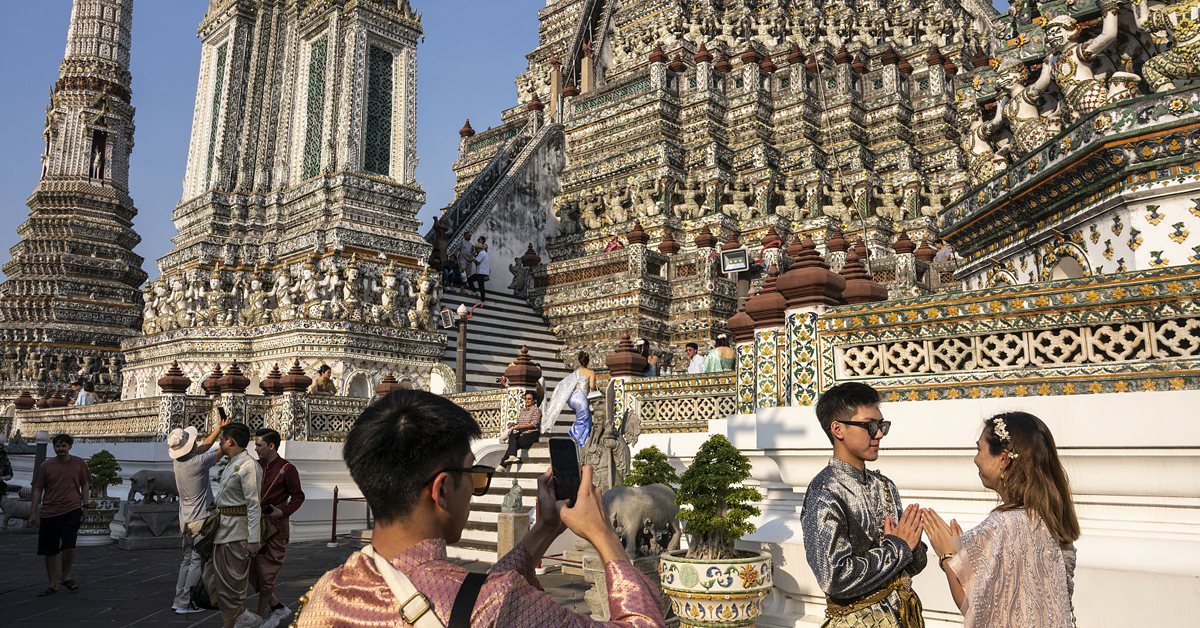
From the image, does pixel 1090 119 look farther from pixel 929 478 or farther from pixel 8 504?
pixel 8 504

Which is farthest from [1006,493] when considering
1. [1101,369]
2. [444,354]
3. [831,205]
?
[831,205]

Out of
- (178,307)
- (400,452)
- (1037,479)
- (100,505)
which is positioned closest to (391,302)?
(178,307)

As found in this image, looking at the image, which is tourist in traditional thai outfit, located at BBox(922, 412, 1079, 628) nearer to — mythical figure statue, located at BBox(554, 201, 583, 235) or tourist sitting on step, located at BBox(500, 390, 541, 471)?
tourist sitting on step, located at BBox(500, 390, 541, 471)

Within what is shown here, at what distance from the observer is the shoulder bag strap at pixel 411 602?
5.46 ft

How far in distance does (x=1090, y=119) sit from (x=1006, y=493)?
147 inches

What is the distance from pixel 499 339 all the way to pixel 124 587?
9.75 meters

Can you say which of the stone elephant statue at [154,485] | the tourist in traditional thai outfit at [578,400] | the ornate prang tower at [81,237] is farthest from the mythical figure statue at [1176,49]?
the ornate prang tower at [81,237]

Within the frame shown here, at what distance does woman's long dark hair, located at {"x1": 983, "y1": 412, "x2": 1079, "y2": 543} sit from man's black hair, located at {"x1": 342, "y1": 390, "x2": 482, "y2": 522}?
78.1 inches

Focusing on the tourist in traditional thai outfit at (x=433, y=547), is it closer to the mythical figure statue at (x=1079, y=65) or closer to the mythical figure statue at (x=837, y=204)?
the mythical figure statue at (x=1079, y=65)

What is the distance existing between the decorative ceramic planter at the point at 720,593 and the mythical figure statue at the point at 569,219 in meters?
18.8

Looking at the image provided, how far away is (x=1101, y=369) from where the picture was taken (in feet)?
15.2

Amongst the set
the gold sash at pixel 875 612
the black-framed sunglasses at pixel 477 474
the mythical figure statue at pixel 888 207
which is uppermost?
the mythical figure statue at pixel 888 207

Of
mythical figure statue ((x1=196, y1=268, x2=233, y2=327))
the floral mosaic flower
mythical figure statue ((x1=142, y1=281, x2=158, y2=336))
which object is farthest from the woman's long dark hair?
mythical figure statue ((x1=142, y1=281, x2=158, y2=336))

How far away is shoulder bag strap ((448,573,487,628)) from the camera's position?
1.66m
